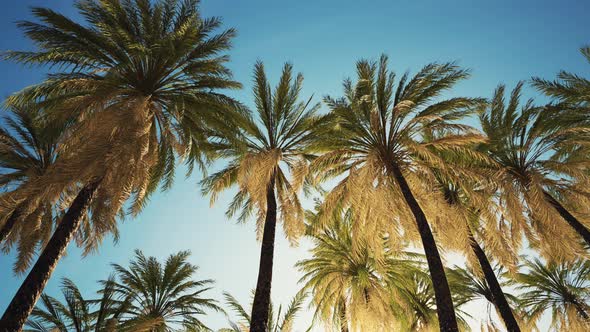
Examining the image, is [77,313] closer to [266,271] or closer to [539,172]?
[266,271]

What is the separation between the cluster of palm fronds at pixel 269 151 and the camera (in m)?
9.55

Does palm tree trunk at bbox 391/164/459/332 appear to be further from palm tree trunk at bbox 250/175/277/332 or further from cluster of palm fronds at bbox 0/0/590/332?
palm tree trunk at bbox 250/175/277/332

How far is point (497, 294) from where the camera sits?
11.4 metres

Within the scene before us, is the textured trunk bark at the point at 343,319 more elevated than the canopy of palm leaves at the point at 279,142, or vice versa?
the canopy of palm leaves at the point at 279,142

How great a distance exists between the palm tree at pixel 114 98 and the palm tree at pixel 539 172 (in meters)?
10.2

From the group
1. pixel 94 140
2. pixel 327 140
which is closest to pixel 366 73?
pixel 327 140

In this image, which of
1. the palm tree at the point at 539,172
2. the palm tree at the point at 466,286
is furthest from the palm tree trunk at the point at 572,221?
the palm tree at the point at 466,286

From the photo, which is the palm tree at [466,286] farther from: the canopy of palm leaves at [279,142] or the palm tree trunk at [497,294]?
the canopy of palm leaves at [279,142]

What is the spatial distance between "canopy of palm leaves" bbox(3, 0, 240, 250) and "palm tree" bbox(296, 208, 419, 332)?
7.50 m

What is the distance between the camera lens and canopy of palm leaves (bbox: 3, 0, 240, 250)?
915 centimetres

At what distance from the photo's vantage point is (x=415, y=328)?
18375mm

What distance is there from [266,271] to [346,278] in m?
7.66

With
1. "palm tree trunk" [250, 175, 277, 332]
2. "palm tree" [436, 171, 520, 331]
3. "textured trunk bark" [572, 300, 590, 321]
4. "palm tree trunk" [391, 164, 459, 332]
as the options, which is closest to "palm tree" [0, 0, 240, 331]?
"palm tree trunk" [250, 175, 277, 332]

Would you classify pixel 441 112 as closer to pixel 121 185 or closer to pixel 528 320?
pixel 121 185
